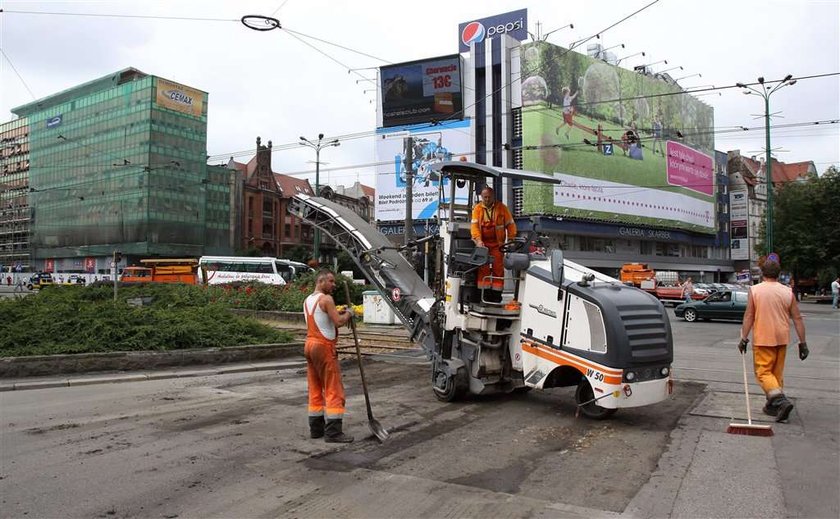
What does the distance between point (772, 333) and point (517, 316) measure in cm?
302

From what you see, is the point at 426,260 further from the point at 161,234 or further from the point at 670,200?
the point at 161,234

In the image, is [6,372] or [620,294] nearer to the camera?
[620,294]

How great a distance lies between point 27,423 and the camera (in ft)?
23.1

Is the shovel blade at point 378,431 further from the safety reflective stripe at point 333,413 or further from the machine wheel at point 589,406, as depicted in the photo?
the machine wheel at point 589,406

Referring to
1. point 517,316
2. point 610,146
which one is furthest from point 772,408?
point 610,146

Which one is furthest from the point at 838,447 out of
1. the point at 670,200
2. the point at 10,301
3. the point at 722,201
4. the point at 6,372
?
the point at 722,201

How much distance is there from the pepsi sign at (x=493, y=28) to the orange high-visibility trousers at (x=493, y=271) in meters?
55.9

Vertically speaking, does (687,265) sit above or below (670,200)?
below

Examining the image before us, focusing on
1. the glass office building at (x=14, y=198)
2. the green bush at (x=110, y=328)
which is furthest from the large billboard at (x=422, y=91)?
the glass office building at (x=14, y=198)

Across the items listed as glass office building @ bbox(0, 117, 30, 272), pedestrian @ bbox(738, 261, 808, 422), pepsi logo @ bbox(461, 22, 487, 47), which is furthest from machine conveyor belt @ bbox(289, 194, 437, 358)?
glass office building @ bbox(0, 117, 30, 272)

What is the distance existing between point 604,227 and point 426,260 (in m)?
56.6

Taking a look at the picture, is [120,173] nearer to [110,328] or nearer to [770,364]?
[110,328]

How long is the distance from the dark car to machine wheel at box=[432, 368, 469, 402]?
20.7 meters

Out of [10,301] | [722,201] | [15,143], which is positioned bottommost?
[10,301]
